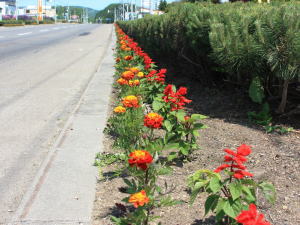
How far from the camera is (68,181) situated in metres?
3.55

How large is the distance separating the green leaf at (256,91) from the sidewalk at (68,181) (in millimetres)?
1904

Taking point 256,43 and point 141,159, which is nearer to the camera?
point 141,159

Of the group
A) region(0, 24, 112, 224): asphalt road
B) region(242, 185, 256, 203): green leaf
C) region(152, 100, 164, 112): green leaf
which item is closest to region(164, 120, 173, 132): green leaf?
region(152, 100, 164, 112): green leaf

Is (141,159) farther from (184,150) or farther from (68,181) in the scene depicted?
(184,150)

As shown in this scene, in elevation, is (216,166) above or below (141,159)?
below

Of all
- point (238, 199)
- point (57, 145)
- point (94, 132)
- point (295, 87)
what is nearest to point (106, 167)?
point (57, 145)

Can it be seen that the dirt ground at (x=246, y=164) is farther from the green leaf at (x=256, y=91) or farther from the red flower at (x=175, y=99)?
the red flower at (x=175, y=99)

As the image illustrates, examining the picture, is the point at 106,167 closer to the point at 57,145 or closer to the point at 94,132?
the point at 57,145

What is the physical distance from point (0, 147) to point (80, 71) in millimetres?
7507

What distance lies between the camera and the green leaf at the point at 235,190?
2.27m

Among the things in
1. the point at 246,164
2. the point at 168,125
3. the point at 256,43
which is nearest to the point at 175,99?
the point at 168,125

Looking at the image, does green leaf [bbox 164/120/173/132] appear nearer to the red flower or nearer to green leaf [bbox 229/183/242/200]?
the red flower

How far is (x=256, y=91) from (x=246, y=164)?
1.76m

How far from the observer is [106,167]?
3.91 metres
